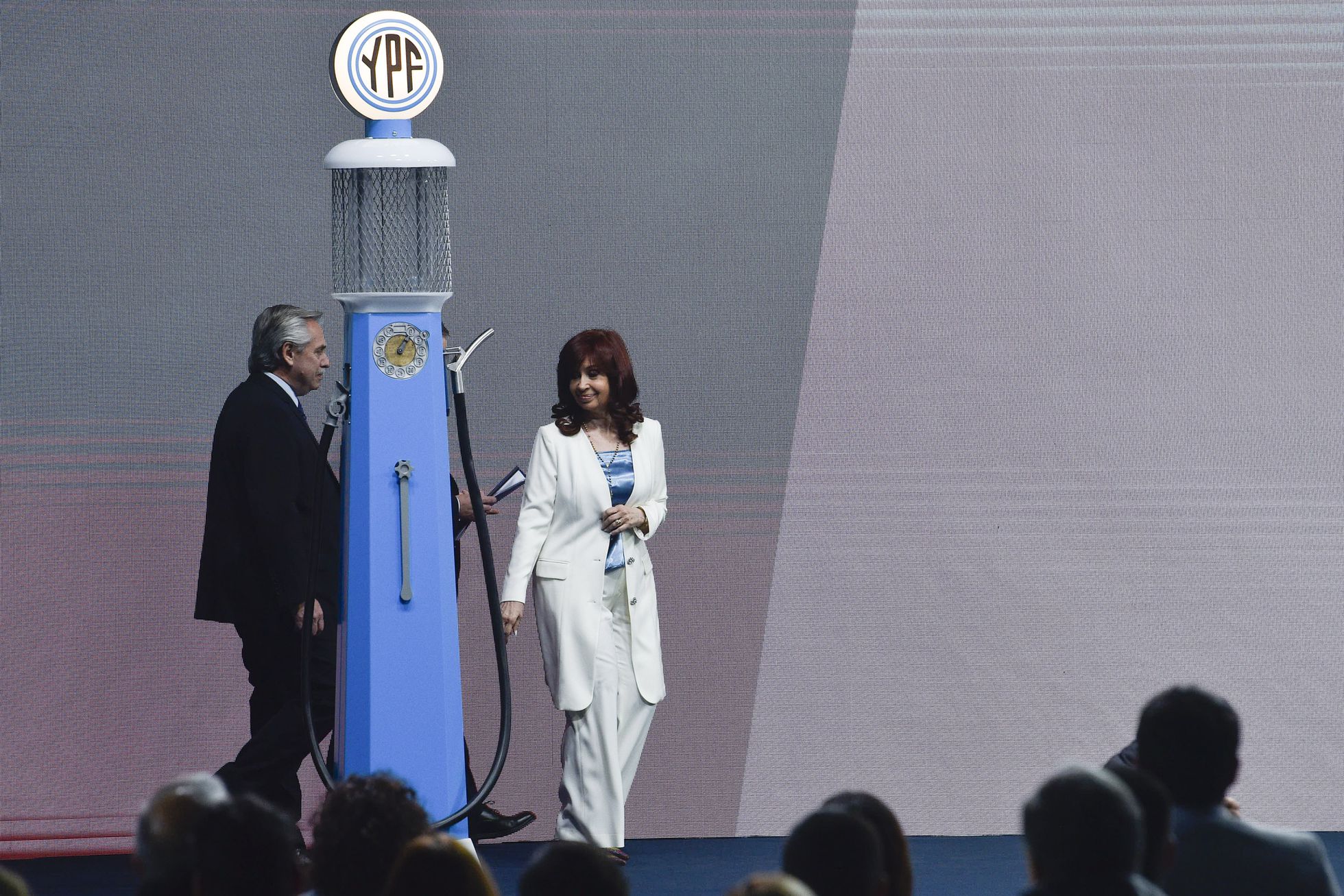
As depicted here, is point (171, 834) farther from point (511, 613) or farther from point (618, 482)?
point (618, 482)

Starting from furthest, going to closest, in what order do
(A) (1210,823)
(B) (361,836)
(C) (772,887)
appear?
(A) (1210,823) → (B) (361,836) → (C) (772,887)

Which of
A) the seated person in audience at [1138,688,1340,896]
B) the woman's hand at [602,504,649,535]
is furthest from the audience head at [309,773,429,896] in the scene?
the woman's hand at [602,504,649,535]

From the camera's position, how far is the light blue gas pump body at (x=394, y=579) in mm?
3617

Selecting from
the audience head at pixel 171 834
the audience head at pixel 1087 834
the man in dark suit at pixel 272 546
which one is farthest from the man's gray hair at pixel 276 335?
the audience head at pixel 1087 834

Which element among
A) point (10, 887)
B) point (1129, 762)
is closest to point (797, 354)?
A: point (1129, 762)

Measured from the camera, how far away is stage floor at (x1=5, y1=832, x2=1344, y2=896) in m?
4.12

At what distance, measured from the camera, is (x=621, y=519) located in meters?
4.05

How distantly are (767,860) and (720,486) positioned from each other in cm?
98

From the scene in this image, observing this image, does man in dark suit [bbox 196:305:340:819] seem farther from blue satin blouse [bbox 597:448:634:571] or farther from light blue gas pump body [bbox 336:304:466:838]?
blue satin blouse [bbox 597:448:634:571]

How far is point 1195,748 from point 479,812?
2.32 meters

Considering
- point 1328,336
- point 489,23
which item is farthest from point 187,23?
point 1328,336

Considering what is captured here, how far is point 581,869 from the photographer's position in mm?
1919

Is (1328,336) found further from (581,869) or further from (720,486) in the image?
(581,869)

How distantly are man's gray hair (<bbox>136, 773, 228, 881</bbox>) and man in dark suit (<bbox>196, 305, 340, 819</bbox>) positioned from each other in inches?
74.0
